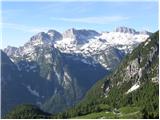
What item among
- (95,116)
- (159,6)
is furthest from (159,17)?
(95,116)

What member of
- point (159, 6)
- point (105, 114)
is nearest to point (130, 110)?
point (105, 114)

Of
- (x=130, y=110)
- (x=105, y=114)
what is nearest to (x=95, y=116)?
(x=105, y=114)

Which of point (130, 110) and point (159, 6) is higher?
point (159, 6)

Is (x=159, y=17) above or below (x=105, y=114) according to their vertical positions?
above

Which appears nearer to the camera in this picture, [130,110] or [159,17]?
[159,17]

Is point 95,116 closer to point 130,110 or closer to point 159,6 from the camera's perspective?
point 130,110

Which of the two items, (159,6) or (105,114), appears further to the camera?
(105,114)

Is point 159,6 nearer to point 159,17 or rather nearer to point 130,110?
point 159,17
